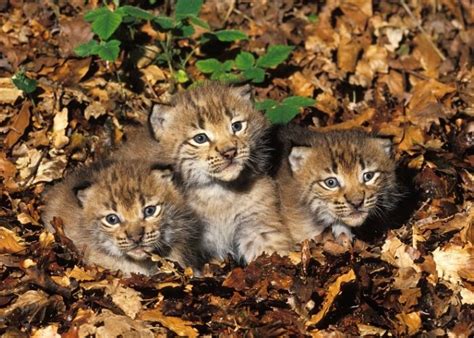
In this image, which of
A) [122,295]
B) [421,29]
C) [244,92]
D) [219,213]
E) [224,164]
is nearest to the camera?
[122,295]

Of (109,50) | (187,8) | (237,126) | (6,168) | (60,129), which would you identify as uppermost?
(187,8)

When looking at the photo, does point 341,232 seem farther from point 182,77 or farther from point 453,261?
point 182,77

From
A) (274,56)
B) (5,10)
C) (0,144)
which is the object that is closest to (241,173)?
(274,56)

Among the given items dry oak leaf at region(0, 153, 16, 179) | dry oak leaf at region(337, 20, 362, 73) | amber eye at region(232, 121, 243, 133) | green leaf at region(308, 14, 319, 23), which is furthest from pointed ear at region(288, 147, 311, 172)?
green leaf at region(308, 14, 319, 23)

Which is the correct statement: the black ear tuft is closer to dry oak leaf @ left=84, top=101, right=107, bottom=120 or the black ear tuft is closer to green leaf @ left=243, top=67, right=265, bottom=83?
green leaf @ left=243, top=67, right=265, bottom=83

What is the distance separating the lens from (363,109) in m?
8.90

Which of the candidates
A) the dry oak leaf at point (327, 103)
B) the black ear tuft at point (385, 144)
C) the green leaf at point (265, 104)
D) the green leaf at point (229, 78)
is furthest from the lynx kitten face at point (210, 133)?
the dry oak leaf at point (327, 103)

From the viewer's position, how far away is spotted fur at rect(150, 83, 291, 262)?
21.8ft

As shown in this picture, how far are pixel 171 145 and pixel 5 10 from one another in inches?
127

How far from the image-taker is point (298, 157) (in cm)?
686

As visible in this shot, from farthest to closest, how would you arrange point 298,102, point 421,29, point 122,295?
1. point 421,29
2. point 298,102
3. point 122,295

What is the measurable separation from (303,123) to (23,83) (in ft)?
9.57

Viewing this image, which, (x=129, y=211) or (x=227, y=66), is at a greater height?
(x=129, y=211)

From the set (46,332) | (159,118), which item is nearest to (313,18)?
(159,118)
